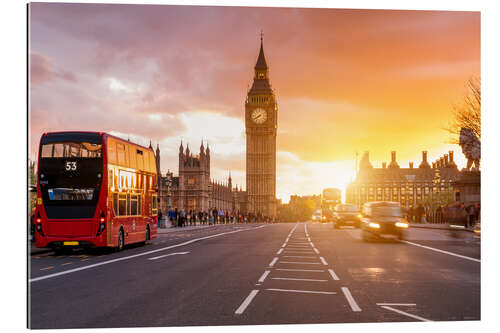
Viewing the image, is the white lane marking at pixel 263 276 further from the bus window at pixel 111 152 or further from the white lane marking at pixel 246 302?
the bus window at pixel 111 152

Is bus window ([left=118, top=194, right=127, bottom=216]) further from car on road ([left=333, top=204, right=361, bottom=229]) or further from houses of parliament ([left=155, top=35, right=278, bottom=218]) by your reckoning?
houses of parliament ([left=155, top=35, right=278, bottom=218])

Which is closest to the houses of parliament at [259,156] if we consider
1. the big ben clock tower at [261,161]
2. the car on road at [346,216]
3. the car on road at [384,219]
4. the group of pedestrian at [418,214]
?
the big ben clock tower at [261,161]

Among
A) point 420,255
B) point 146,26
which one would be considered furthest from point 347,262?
point 146,26

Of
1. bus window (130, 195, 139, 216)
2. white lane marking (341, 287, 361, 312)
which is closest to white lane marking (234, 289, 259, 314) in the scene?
white lane marking (341, 287, 361, 312)

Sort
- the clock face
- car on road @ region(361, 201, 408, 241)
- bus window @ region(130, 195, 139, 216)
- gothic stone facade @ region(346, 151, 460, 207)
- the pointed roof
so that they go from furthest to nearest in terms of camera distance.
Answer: the pointed roof → gothic stone facade @ region(346, 151, 460, 207) → the clock face → car on road @ region(361, 201, 408, 241) → bus window @ region(130, 195, 139, 216)

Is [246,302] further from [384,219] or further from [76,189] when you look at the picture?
→ [384,219]

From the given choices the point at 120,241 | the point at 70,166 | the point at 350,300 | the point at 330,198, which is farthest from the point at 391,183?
the point at 350,300

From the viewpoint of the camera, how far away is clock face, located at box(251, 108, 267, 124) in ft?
521

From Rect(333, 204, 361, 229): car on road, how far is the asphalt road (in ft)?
79.1

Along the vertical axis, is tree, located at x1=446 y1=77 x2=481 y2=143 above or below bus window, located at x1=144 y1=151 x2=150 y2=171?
above

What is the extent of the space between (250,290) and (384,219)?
17.2m

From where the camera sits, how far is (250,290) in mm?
11508

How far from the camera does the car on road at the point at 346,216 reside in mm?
43594

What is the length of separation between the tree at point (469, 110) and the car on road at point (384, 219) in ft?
18.1
